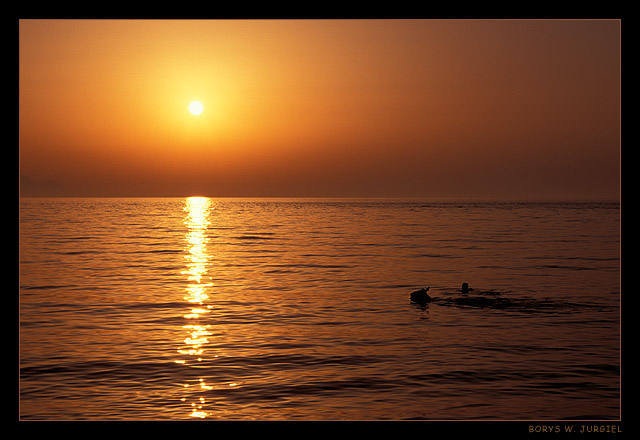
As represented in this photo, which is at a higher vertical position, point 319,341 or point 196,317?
point 196,317

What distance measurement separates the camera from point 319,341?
1789 cm

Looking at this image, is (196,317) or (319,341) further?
(196,317)

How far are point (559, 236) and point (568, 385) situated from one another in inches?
1944

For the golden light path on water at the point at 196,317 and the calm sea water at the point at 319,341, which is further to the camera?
the golden light path on water at the point at 196,317

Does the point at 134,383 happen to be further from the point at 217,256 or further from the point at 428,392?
the point at 217,256

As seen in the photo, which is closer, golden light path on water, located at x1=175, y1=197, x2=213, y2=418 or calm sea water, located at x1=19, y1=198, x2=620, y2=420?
calm sea water, located at x1=19, y1=198, x2=620, y2=420

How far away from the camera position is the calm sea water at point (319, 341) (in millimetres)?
12516

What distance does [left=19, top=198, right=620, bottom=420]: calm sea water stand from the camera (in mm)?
12516

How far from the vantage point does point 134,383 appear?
13602mm
